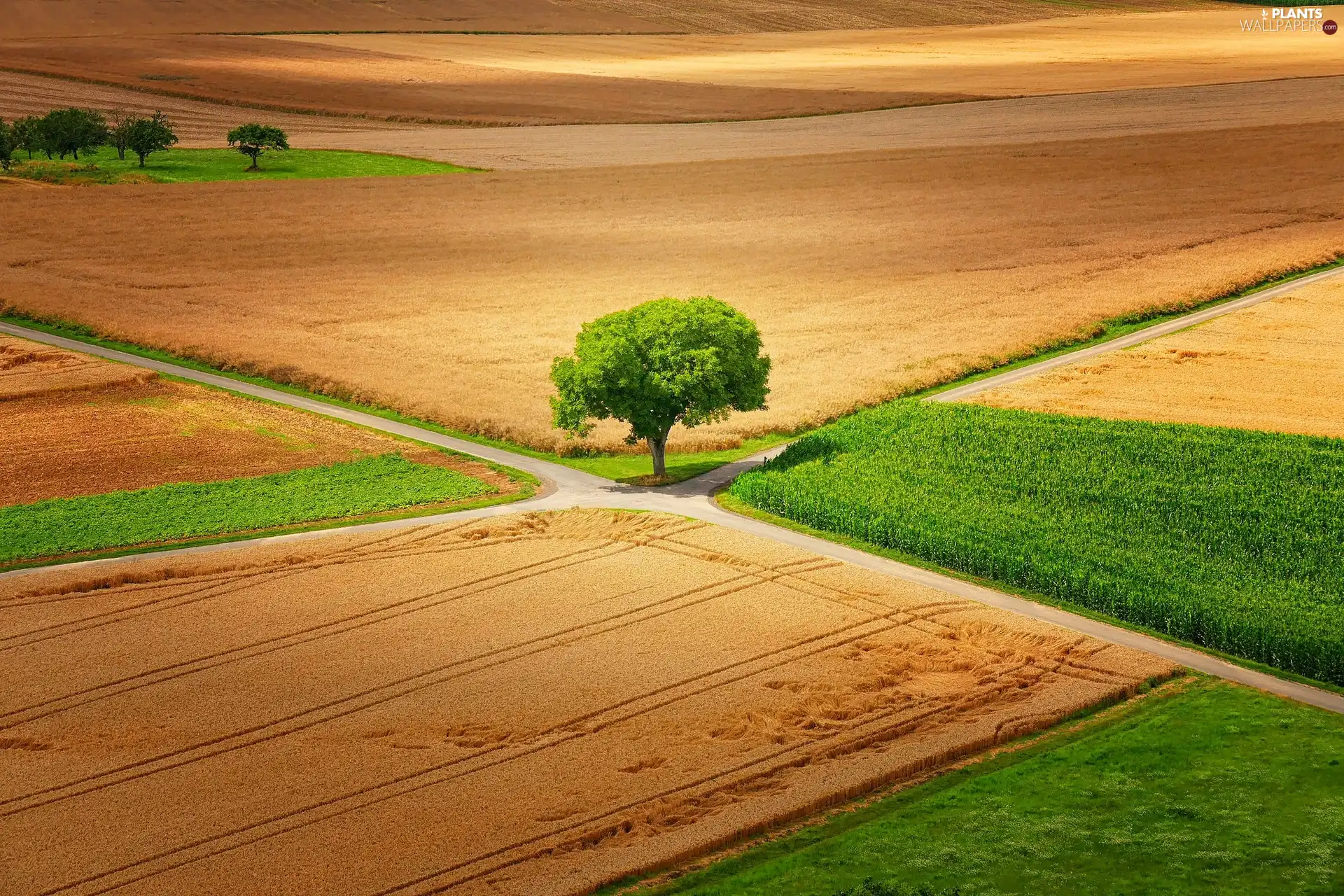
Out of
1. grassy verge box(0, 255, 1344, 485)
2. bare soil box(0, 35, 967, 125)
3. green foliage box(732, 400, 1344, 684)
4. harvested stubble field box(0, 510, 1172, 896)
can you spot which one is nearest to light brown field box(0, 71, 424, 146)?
bare soil box(0, 35, 967, 125)

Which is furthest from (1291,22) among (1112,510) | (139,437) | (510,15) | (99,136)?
(139,437)

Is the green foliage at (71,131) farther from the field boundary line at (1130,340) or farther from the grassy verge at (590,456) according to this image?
the field boundary line at (1130,340)

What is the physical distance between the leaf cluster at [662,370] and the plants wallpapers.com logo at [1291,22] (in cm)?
10883

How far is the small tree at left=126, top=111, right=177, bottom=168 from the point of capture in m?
94.4

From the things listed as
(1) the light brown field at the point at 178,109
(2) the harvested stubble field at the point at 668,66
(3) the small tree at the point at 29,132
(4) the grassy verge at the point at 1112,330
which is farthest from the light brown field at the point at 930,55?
(4) the grassy verge at the point at 1112,330

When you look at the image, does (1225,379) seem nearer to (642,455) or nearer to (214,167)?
(642,455)

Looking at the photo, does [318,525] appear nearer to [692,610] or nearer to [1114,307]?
[692,610]

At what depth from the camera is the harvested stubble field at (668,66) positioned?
110 meters

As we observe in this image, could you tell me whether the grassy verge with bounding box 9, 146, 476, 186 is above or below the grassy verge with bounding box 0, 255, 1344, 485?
above

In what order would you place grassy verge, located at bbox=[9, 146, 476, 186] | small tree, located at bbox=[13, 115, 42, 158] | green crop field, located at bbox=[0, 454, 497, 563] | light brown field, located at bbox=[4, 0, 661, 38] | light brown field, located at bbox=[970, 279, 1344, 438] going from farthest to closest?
light brown field, located at bbox=[4, 0, 661, 38], small tree, located at bbox=[13, 115, 42, 158], grassy verge, located at bbox=[9, 146, 476, 186], light brown field, located at bbox=[970, 279, 1344, 438], green crop field, located at bbox=[0, 454, 497, 563]

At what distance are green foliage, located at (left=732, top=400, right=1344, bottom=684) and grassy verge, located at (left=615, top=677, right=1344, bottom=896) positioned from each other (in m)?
4.01

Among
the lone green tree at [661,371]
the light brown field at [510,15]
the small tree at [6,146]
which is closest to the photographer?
the lone green tree at [661,371]

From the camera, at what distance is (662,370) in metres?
41.0

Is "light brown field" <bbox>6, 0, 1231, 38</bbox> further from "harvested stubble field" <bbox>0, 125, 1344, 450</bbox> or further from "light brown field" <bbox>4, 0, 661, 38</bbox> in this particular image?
"harvested stubble field" <bbox>0, 125, 1344, 450</bbox>
